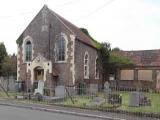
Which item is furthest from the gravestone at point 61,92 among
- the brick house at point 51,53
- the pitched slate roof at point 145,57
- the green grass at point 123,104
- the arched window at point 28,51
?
the pitched slate roof at point 145,57

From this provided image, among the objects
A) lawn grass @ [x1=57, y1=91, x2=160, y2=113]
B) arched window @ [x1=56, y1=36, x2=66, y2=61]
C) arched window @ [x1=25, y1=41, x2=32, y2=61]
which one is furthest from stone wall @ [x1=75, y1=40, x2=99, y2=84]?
lawn grass @ [x1=57, y1=91, x2=160, y2=113]

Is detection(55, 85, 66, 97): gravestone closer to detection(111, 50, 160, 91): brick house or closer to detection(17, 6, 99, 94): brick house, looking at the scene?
detection(17, 6, 99, 94): brick house

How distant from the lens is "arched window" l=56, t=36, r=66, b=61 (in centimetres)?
3285

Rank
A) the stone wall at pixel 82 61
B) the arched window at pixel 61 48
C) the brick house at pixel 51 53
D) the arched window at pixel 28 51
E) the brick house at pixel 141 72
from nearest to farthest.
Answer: the brick house at pixel 51 53 < the arched window at pixel 61 48 < the stone wall at pixel 82 61 < the arched window at pixel 28 51 < the brick house at pixel 141 72

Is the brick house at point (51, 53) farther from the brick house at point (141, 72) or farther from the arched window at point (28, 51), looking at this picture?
the brick house at point (141, 72)

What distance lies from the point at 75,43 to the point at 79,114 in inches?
622

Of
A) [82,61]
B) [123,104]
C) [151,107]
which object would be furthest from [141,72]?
[151,107]

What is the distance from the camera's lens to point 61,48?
108 ft

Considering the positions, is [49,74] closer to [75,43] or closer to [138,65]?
[75,43]

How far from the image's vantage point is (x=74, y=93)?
23.9 metres

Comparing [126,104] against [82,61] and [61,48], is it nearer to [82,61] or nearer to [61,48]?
[61,48]

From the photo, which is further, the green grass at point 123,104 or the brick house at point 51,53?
the brick house at point 51,53

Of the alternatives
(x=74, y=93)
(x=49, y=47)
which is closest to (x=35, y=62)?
(x=49, y=47)

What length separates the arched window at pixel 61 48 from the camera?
32853 millimetres
